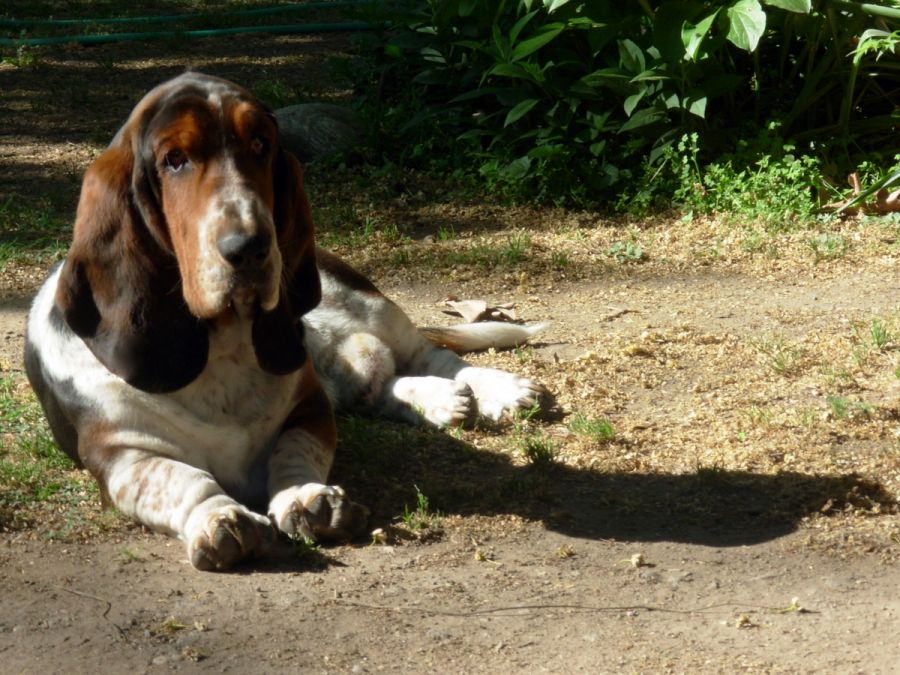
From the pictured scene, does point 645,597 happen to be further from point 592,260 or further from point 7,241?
point 7,241

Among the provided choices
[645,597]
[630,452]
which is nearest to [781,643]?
[645,597]

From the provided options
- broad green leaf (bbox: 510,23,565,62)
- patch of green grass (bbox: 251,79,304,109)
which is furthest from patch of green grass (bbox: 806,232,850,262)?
patch of green grass (bbox: 251,79,304,109)

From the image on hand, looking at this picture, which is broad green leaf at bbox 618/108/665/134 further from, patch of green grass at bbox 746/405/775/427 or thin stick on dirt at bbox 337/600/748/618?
thin stick on dirt at bbox 337/600/748/618

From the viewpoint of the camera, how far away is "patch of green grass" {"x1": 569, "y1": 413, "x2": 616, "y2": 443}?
185 inches

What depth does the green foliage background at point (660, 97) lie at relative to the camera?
7.12 metres

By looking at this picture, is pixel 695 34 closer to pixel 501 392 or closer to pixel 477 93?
pixel 477 93

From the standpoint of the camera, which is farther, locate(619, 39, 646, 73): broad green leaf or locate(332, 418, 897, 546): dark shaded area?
locate(619, 39, 646, 73): broad green leaf

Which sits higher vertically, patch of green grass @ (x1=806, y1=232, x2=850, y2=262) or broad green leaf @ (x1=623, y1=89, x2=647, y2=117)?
broad green leaf @ (x1=623, y1=89, x2=647, y2=117)

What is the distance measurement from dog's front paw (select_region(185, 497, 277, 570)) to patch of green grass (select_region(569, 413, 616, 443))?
4.59ft

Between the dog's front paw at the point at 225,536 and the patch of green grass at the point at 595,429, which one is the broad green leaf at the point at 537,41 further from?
the dog's front paw at the point at 225,536

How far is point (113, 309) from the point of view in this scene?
3.90 metres

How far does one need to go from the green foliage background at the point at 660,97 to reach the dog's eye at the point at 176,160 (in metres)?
3.55

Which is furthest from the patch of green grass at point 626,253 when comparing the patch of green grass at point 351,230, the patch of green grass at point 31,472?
the patch of green grass at point 31,472

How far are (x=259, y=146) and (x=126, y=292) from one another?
586 mm
